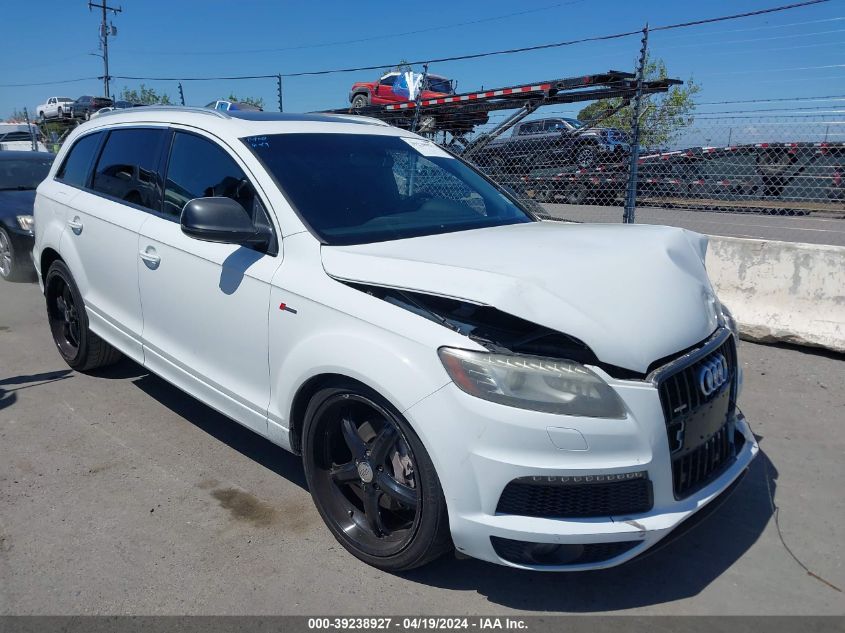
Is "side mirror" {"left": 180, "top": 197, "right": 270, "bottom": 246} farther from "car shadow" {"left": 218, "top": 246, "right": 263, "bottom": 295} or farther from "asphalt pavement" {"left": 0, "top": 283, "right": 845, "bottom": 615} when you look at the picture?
"asphalt pavement" {"left": 0, "top": 283, "right": 845, "bottom": 615}

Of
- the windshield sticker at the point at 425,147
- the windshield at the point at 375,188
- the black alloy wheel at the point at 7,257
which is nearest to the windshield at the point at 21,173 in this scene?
the black alloy wheel at the point at 7,257

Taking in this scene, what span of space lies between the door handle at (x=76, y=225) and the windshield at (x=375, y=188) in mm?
1812

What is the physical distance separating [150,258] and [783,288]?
4991 mm

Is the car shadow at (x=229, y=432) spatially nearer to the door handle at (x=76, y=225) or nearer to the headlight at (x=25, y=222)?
the door handle at (x=76, y=225)

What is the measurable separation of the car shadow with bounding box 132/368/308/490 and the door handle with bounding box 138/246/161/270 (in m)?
1.06

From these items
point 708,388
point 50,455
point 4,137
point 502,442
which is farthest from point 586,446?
point 4,137

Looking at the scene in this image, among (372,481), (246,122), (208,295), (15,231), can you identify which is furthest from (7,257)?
(372,481)

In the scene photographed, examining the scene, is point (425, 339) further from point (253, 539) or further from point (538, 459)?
point (253, 539)

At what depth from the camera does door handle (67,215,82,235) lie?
4.54 metres

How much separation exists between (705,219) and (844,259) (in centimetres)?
422

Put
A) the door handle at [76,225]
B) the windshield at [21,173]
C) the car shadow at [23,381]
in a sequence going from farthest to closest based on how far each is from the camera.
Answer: the windshield at [21,173] < the car shadow at [23,381] < the door handle at [76,225]

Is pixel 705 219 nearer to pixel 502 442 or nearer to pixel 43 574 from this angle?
pixel 502 442

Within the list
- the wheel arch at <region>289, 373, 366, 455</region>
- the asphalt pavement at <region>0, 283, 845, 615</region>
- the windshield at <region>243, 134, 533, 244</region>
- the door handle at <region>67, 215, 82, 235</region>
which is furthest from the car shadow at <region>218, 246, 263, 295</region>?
the door handle at <region>67, 215, 82, 235</region>

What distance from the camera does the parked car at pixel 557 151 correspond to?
9266 millimetres
